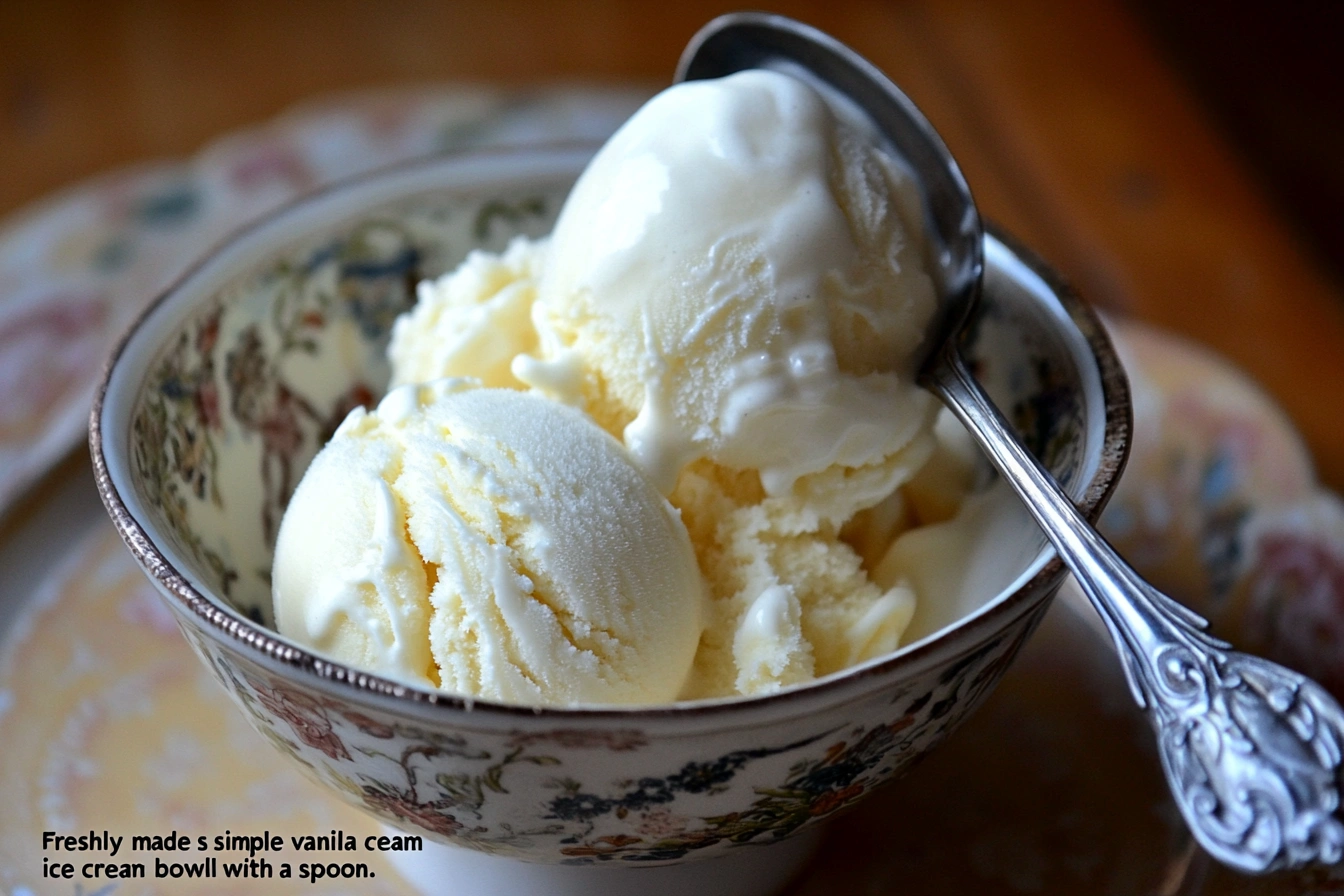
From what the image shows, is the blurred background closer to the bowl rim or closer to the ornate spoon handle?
the bowl rim

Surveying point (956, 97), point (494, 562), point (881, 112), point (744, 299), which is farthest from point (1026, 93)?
point (494, 562)

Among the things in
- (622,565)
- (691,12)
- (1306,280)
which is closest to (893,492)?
(622,565)

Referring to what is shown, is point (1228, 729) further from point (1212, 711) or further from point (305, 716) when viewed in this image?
point (305, 716)

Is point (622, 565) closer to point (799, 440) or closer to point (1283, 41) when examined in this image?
point (799, 440)

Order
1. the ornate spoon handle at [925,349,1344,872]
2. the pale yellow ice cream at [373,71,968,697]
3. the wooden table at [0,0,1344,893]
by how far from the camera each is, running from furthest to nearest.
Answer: the wooden table at [0,0,1344,893], the pale yellow ice cream at [373,71,968,697], the ornate spoon handle at [925,349,1344,872]

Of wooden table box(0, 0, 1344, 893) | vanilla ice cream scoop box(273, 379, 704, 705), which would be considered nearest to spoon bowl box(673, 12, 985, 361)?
vanilla ice cream scoop box(273, 379, 704, 705)

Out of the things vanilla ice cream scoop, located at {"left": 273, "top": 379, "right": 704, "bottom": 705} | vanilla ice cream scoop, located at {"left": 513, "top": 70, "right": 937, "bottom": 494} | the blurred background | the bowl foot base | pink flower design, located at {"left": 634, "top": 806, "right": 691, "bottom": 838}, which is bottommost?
the bowl foot base
